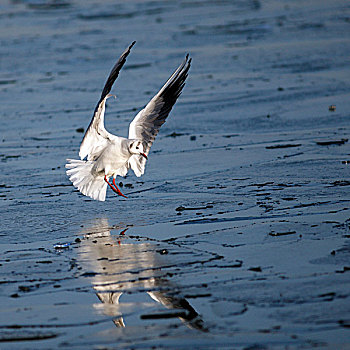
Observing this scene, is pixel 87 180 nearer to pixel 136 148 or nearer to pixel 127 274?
pixel 136 148

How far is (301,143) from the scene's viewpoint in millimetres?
9875

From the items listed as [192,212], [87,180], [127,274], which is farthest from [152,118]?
[127,274]

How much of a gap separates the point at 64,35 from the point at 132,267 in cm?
1727

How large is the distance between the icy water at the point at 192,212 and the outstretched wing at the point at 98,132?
0.54 m

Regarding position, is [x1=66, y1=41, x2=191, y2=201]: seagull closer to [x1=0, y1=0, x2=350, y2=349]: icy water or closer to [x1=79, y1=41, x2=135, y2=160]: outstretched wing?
[x1=79, y1=41, x2=135, y2=160]: outstretched wing

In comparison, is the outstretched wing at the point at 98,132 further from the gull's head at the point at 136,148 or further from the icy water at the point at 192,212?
the icy water at the point at 192,212

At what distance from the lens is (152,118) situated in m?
8.61

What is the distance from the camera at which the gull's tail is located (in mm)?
8023

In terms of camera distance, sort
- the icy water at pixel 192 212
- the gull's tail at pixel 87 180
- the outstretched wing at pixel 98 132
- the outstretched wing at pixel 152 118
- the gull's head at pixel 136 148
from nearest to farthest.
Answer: the icy water at pixel 192 212, the outstretched wing at pixel 98 132, the gull's head at pixel 136 148, the gull's tail at pixel 87 180, the outstretched wing at pixel 152 118

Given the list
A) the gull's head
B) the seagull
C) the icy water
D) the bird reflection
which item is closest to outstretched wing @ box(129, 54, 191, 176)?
the seagull

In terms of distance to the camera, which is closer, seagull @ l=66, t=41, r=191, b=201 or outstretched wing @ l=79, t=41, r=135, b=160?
outstretched wing @ l=79, t=41, r=135, b=160

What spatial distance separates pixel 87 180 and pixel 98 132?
1.78 ft

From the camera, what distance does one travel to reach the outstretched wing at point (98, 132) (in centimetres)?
772

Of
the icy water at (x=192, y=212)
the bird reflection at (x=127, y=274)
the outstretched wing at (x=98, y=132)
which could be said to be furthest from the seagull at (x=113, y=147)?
the bird reflection at (x=127, y=274)
